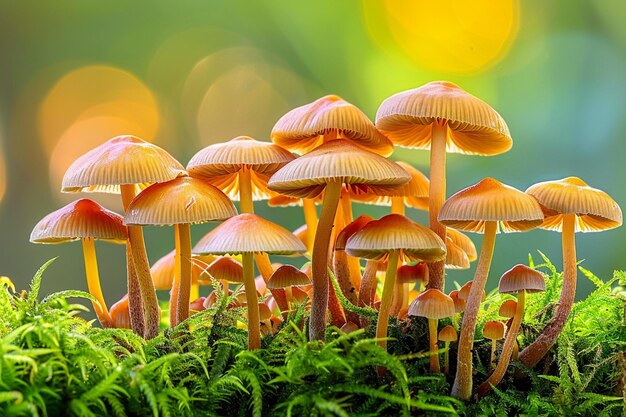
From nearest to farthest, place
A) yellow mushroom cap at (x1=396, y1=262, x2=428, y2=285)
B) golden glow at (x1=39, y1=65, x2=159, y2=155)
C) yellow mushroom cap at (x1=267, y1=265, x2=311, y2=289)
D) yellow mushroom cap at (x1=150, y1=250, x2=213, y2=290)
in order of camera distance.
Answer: yellow mushroom cap at (x1=267, y1=265, x2=311, y2=289) → yellow mushroom cap at (x1=396, y1=262, x2=428, y2=285) → yellow mushroom cap at (x1=150, y1=250, x2=213, y2=290) → golden glow at (x1=39, y1=65, x2=159, y2=155)

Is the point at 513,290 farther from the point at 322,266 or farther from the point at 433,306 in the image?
the point at 322,266

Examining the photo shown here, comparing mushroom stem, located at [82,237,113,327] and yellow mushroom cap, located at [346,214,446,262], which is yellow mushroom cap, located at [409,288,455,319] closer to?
yellow mushroom cap, located at [346,214,446,262]

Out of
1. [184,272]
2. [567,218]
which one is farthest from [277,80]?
[567,218]

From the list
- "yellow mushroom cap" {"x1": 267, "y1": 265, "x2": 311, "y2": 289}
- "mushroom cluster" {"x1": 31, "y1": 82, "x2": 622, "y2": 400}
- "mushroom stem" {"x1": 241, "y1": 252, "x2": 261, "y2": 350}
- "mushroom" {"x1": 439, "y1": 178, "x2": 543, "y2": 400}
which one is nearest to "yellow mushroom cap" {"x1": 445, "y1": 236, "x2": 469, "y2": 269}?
"mushroom cluster" {"x1": 31, "y1": 82, "x2": 622, "y2": 400}

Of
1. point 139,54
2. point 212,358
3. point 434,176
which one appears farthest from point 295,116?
point 139,54

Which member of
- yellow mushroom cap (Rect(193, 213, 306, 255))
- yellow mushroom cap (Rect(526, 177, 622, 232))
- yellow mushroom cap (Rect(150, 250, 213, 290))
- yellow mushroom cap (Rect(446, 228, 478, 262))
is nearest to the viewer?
yellow mushroom cap (Rect(193, 213, 306, 255))

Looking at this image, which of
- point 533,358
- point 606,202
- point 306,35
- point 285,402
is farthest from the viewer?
point 306,35

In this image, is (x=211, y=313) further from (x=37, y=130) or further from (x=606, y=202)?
(x=37, y=130)
